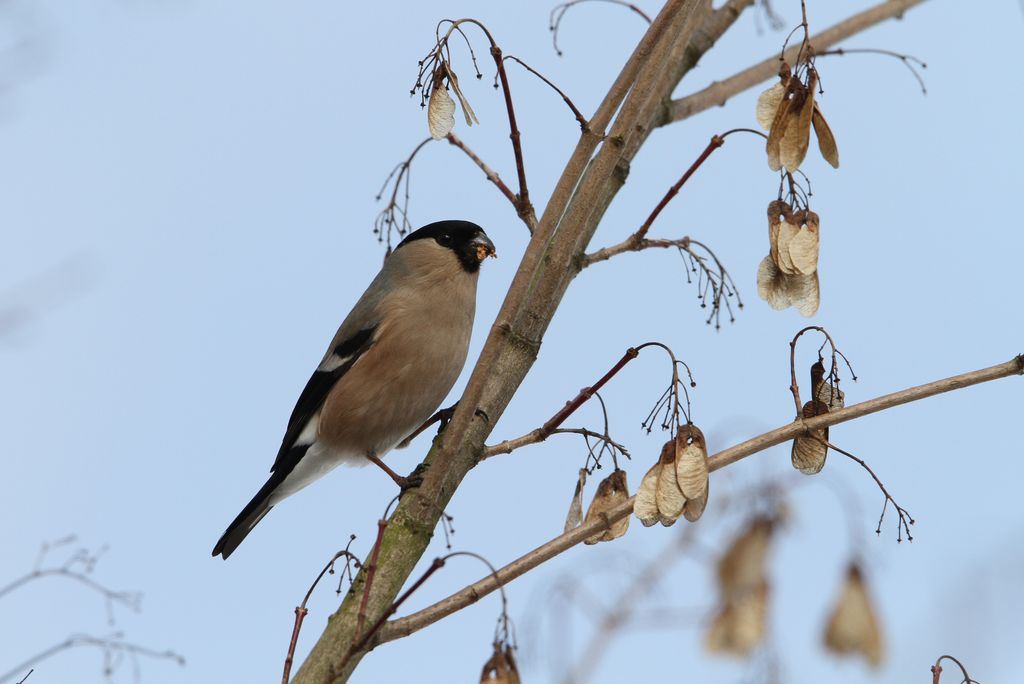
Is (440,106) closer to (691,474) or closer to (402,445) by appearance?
(691,474)

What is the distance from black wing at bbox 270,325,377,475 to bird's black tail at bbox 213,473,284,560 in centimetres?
8

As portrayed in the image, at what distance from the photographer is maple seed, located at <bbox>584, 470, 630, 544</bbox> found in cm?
235

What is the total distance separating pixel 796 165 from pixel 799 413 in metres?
0.52

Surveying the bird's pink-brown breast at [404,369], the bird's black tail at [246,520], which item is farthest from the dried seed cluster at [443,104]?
the bird's black tail at [246,520]

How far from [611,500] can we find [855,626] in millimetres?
678

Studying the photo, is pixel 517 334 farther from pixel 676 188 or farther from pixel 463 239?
pixel 463 239

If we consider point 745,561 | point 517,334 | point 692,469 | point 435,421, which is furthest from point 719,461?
point 435,421

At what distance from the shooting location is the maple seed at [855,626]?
1.79 m

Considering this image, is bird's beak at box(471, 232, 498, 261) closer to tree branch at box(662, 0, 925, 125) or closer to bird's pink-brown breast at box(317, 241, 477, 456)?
bird's pink-brown breast at box(317, 241, 477, 456)

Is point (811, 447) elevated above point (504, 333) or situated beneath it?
situated beneath

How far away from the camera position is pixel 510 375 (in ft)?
8.30

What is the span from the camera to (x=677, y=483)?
2117mm

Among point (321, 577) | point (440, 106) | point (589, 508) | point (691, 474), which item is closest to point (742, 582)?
point (691, 474)

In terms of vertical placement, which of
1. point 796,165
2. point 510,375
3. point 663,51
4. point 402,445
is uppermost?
point 402,445
